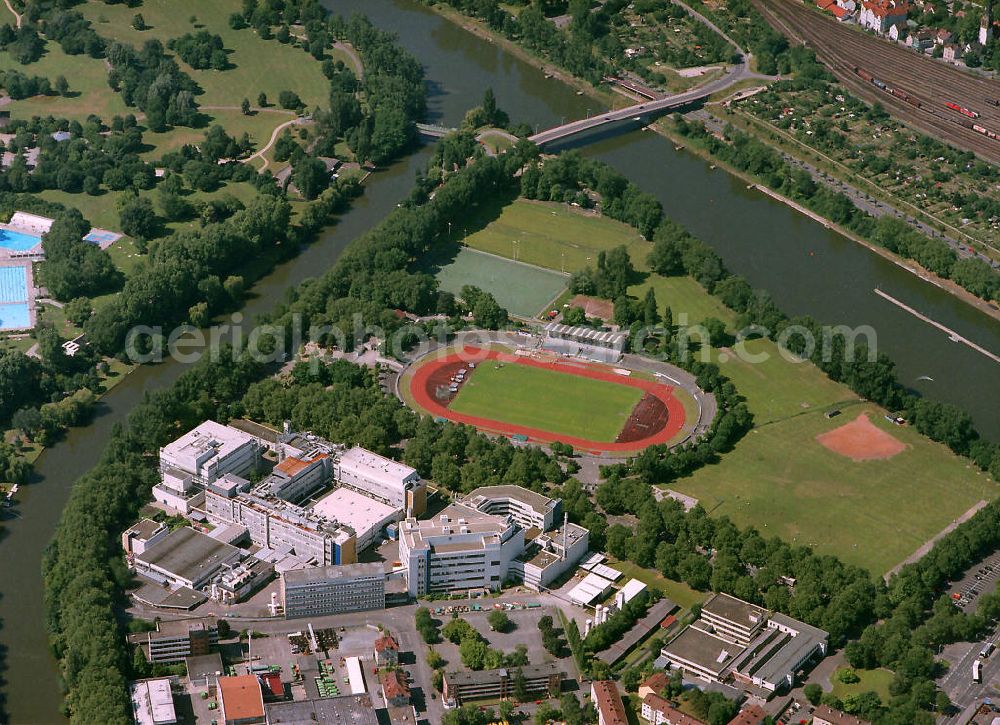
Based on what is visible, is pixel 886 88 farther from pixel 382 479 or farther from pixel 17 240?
pixel 17 240

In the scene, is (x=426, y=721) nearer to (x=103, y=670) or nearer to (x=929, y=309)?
(x=103, y=670)

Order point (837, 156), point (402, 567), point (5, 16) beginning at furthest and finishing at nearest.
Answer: point (5, 16) → point (837, 156) → point (402, 567)

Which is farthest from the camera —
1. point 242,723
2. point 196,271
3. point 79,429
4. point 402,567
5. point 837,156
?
point 837,156

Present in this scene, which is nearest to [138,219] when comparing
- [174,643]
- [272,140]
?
[272,140]

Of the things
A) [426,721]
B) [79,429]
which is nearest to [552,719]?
[426,721]

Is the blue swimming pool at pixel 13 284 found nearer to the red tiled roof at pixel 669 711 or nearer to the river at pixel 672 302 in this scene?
the river at pixel 672 302

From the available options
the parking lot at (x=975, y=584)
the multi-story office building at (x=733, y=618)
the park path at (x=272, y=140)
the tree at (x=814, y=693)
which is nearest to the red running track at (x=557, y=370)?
the multi-story office building at (x=733, y=618)

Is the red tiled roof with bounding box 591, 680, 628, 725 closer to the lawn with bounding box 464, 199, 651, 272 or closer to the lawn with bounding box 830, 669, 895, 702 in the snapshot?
the lawn with bounding box 830, 669, 895, 702

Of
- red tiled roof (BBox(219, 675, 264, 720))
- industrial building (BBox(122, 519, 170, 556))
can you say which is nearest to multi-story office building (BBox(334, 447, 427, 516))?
industrial building (BBox(122, 519, 170, 556))
